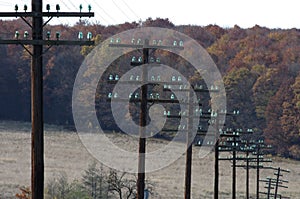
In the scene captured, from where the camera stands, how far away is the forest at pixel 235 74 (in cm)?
10238

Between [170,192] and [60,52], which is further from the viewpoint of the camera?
[60,52]

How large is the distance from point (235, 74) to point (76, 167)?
34740 millimetres

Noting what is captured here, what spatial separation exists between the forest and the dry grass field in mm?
4866

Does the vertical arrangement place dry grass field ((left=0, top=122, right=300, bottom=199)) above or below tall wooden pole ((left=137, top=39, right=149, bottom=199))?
below

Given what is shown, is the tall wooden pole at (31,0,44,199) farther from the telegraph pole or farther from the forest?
the forest

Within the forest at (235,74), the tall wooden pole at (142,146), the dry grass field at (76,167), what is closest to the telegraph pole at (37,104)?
the tall wooden pole at (142,146)

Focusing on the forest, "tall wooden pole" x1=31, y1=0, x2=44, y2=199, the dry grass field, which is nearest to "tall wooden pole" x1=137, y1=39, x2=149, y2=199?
"tall wooden pole" x1=31, y1=0, x2=44, y2=199

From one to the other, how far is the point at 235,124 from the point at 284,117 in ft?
17.6

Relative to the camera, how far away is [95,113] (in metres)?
111

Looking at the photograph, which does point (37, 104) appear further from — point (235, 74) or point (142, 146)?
point (235, 74)

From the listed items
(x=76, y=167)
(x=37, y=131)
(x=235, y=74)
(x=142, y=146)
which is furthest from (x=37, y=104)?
(x=235, y=74)

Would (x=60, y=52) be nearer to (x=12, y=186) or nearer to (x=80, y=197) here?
(x=12, y=186)

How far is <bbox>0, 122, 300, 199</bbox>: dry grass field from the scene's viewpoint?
65438mm

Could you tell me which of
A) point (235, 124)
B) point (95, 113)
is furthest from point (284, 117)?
point (95, 113)
